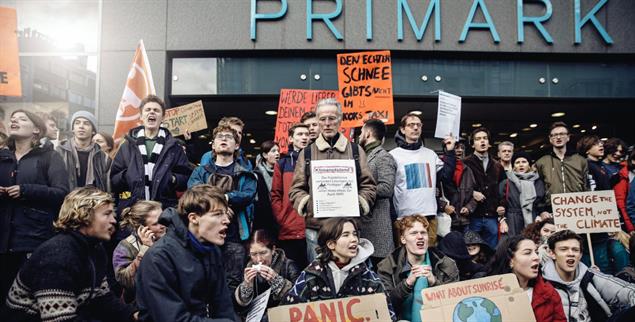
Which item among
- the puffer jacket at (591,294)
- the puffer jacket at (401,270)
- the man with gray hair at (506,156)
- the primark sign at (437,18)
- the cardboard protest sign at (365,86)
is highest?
the primark sign at (437,18)

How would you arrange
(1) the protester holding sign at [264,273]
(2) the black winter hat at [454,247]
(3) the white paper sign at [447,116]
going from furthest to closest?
(3) the white paper sign at [447,116] < (2) the black winter hat at [454,247] < (1) the protester holding sign at [264,273]

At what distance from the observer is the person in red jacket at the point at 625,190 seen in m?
7.00

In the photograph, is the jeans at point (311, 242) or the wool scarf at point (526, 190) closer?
the jeans at point (311, 242)

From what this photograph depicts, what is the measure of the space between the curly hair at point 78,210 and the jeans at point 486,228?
14.1 feet

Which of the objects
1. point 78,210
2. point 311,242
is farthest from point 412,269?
point 78,210

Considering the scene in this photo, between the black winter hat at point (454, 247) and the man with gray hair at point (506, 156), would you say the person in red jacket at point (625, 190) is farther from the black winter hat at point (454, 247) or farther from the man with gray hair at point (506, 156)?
the black winter hat at point (454, 247)

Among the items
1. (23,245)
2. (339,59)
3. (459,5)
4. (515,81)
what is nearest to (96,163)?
(23,245)

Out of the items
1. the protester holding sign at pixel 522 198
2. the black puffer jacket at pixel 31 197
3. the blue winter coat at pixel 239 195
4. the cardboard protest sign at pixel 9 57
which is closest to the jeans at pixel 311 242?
the blue winter coat at pixel 239 195

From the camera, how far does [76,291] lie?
3656 millimetres

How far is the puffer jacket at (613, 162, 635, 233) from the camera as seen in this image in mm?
6984

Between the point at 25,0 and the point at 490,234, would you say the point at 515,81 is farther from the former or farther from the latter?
the point at 25,0

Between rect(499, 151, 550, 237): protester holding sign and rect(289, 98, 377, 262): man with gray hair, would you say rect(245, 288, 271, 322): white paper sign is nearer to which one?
rect(289, 98, 377, 262): man with gray hair

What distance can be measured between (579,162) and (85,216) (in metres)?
5.68

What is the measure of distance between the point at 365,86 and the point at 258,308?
4745 mm
